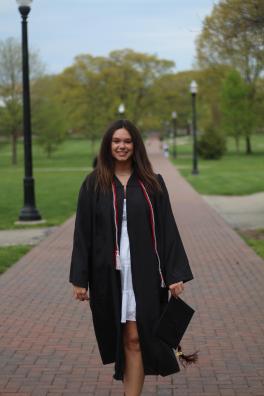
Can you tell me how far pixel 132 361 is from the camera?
4281 millimetres

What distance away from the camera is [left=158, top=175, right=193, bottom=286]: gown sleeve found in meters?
4.22

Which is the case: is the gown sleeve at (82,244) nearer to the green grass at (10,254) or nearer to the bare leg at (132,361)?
the bare leg at (132,361)

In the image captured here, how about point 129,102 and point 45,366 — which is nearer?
point 45,366

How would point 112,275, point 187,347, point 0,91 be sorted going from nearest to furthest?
point 112,275 < point 187,347 < point 0,91

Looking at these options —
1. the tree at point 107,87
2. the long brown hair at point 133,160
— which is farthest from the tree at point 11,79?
the long brown hair at point 133,160

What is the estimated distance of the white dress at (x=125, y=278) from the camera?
4.16 metres

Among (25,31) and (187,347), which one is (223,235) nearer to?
(25,31)

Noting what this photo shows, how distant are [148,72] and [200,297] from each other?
66768 millimetres

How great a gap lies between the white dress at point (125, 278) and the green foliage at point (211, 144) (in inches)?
2058

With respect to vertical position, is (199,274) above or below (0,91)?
below

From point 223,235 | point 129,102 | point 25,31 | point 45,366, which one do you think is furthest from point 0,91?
point 45,366

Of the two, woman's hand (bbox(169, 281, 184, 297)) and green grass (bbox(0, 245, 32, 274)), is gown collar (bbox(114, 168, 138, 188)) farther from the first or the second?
green grass (bbox(0, 245, 32, 274))

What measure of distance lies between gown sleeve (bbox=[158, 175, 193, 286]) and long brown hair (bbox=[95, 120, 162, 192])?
0.12 meters

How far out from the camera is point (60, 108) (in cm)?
6531
